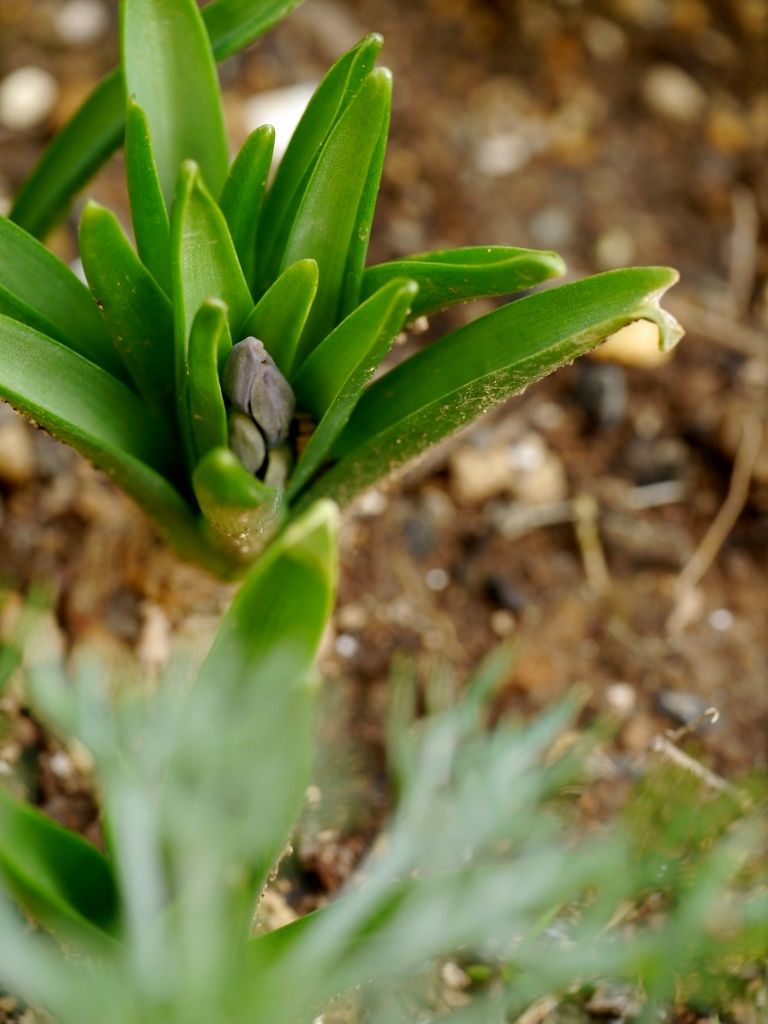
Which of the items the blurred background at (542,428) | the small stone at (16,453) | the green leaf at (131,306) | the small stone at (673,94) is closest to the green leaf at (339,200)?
the green leaf at (131,306)

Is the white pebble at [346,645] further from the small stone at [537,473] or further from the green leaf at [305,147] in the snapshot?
the green leaf at [305,147]

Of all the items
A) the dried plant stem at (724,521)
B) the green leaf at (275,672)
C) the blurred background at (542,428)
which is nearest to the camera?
the green leaf at (275,672)

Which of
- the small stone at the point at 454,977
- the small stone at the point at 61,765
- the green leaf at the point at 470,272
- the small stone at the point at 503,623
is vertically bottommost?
the small stone at the point at 503,623

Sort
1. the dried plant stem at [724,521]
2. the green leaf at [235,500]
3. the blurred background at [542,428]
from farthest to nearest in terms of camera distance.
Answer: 1. the dried plant stem at [724,521]
2. the blurred background at [542,428]
3. the green leaf at [235,500]

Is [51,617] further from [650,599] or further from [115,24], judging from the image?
[115,24]

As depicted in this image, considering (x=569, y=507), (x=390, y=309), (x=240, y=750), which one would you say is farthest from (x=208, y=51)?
(x=569, y=507)

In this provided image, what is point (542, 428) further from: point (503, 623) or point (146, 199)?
point (146, 199)
